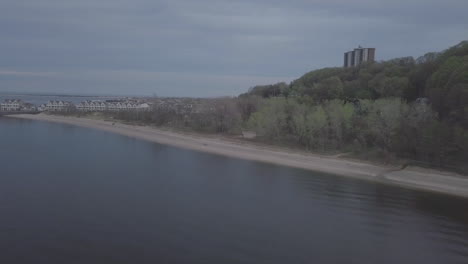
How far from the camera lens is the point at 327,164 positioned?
24.8m

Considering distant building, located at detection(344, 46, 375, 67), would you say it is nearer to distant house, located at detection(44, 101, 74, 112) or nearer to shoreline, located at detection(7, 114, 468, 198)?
shoreline, located at detection(7, 114, 468, 198)

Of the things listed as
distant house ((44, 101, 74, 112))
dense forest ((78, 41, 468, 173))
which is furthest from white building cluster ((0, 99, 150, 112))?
dense forest ((78, 41, 468, 173))

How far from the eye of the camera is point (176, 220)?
1330cm

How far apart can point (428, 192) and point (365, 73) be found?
74.9 ft

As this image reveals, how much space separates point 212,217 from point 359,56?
5142 centimetres

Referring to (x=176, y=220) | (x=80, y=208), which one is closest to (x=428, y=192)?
(x=176, y=220)

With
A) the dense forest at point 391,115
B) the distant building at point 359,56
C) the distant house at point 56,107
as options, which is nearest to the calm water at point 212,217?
the dense forest at point 391,115

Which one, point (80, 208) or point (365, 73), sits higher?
point (365, 73)

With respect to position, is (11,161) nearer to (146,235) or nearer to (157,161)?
(157,161)

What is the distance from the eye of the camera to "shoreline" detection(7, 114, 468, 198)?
1978 centimetres

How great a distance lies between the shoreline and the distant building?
3010 cm

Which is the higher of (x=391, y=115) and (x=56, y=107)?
(x=391, y=115)

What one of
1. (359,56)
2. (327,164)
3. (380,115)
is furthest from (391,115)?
(359,56)

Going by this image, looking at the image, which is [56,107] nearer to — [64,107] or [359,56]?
[64,107]
